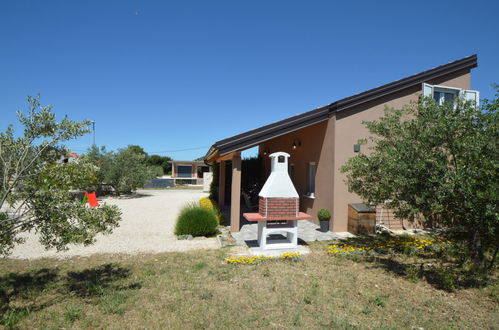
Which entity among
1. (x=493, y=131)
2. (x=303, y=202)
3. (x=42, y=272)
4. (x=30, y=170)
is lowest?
(x=42, y=272)

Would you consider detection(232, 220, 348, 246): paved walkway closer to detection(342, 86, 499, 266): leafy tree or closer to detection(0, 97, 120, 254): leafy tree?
detection(342, 86, 499, 266): leafy tree

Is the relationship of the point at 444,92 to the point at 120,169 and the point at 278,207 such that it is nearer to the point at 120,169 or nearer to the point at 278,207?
the point at 278,207

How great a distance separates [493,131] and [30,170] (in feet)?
25.0

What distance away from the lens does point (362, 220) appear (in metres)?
8.86

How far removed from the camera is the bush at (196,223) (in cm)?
854

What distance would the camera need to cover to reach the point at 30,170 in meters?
3.67

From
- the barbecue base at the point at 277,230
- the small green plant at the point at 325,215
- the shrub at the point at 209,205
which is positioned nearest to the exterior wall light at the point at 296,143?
the small green plant at the point at 325,215

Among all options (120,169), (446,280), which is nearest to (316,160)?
(446,280)

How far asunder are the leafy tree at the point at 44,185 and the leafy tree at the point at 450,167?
225 inches

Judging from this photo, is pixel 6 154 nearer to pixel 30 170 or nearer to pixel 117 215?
pixel 30 170

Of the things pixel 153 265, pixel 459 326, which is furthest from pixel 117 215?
pixel 459 326

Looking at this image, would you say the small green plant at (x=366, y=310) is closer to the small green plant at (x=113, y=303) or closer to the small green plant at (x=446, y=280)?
the small green plant at (x=446, y=280)

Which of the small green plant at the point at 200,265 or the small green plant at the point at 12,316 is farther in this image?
the small green plant at the point at 200,265

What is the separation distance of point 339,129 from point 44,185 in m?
8.44
